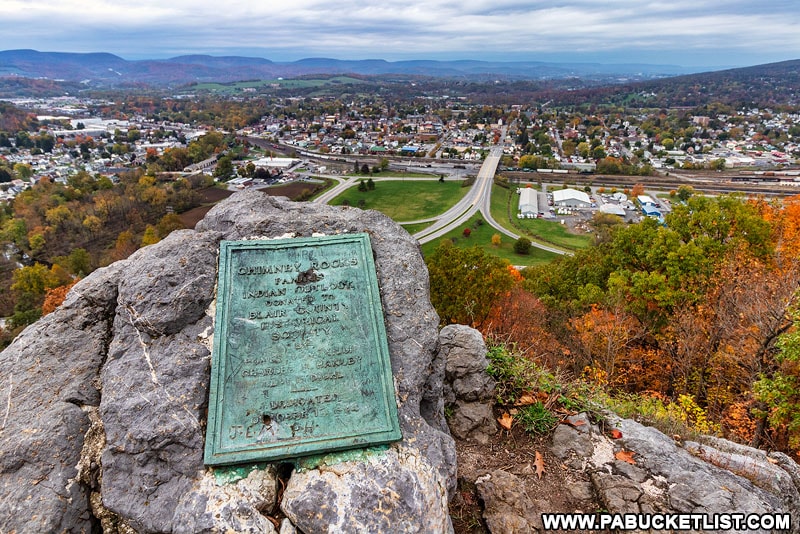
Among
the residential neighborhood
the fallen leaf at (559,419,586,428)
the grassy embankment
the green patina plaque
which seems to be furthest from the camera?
the residential neighborhood

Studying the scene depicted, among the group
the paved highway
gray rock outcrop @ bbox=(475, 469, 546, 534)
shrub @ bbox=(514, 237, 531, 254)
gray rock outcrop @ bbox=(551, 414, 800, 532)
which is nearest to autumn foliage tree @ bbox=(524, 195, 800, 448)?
gray rock outcrop @ bbox=(551, 414, 800, 532)

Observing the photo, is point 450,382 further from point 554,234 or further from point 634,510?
point 554,234

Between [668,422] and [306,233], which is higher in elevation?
[306,233]

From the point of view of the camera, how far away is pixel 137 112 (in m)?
168

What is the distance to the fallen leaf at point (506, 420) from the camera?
5969 millimetres

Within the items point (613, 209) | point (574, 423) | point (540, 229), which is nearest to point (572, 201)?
point (613, 209)

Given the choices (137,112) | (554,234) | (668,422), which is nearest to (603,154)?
(554,234)

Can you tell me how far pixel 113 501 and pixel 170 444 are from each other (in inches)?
27.4

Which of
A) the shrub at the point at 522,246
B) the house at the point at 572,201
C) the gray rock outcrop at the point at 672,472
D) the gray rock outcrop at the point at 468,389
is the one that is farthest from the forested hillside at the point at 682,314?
the house at the point at 572,201

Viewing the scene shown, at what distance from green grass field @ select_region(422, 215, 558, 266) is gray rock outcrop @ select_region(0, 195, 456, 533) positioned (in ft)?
112

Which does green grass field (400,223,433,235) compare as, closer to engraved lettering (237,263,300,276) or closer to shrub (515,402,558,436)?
shrub (515,402,558,436)

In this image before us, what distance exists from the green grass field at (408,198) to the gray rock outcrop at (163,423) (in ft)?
157

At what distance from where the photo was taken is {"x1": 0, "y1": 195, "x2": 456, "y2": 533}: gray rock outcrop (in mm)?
3947

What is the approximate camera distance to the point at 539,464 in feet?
17.7
